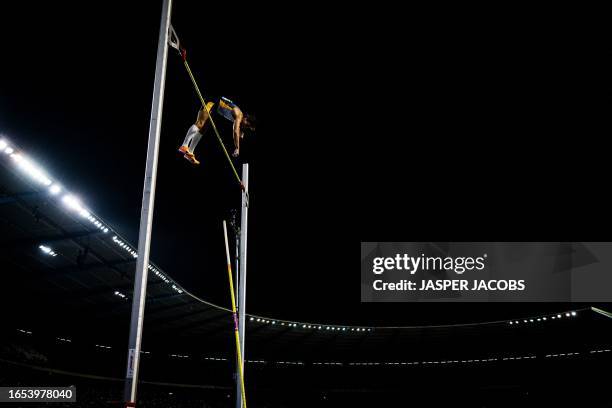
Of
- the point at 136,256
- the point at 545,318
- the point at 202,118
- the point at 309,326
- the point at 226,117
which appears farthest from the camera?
the point at 309,326

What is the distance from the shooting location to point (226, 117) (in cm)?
701

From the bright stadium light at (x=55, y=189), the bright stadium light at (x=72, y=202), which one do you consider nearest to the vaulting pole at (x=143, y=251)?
the bright stadium light at (x=55, y=189)

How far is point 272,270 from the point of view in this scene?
2688 cm

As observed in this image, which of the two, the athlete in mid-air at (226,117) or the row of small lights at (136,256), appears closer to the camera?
the athlete in mid-air at (226,117)

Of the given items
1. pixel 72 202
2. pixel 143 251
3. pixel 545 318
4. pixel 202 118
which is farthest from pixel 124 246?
pixel 545 318

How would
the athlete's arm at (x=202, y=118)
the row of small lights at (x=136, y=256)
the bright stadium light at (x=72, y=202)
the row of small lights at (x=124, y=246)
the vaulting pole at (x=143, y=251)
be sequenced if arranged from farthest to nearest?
the row of small lights at (x=136, y=256) → the row of small lights at (x=124, y=246) → the bright stadium light at (x=72, y=202) → the athlete's arm at (x=202, y=118) → the vaulting pole at (x=143, y=251)

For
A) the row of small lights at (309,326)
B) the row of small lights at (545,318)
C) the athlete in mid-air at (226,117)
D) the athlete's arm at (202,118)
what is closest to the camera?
the athlete in mid-air at (226,117)

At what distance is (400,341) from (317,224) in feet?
35.2

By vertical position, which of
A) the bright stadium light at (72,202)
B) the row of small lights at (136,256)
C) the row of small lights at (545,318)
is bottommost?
the row of small lights at (545,318)

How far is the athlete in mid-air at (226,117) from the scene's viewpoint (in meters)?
6.14

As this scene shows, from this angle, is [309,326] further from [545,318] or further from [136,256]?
[136,256]

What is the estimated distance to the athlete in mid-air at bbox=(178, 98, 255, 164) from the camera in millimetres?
6145

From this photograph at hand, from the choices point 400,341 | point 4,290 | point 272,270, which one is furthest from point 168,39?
point 400,341

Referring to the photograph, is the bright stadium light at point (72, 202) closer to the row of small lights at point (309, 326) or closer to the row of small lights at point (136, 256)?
the row of small lights at point (136, 256)
